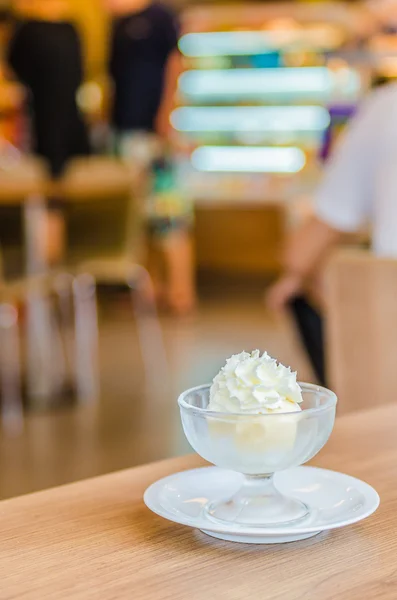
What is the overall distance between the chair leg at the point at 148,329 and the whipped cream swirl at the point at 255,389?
3302mm

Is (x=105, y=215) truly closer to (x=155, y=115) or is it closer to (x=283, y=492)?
(x=155, y=115)

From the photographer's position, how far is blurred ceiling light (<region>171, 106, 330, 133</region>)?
6594mm

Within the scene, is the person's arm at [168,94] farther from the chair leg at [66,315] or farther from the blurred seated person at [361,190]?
the blurred seated person at [361,190]

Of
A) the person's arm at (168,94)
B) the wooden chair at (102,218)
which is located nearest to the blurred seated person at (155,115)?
the person's arm at (168,94)

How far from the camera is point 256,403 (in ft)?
3.09

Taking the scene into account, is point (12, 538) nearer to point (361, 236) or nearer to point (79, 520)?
point (79, 520)

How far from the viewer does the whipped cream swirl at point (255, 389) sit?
37.2 inches

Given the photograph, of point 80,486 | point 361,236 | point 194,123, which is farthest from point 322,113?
point 80,486

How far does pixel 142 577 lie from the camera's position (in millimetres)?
864

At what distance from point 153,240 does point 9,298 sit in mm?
2441

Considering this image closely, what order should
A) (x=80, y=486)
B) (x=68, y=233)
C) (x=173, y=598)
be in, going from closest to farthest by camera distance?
→ 1. (x=173, y=598)
2. (x=80, y=486)
3. (x=68, y=233)

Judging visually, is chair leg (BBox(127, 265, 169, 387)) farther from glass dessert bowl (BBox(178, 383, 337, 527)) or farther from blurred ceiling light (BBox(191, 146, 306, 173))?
glass dessert bowl (BBox(178, 383, 337, 527))

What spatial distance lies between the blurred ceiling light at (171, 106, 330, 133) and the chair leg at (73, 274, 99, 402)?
1603 millimetres

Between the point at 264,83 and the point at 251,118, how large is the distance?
0.23 metres
